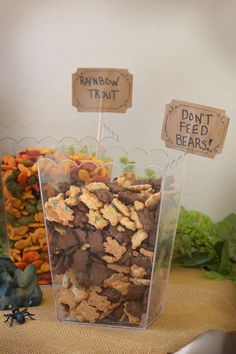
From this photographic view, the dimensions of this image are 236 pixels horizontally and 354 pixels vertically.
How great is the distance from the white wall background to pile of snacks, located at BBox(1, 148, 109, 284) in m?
0.22

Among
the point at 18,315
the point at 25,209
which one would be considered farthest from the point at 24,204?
the point at 18,315

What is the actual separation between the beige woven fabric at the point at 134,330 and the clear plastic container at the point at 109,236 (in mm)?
25

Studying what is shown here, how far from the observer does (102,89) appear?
0.88 m

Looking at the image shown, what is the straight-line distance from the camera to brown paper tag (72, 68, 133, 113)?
2.86 feet

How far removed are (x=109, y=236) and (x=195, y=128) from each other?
21cm

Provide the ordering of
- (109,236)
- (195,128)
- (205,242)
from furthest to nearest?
(205,242) → (195,128) → (109,236)

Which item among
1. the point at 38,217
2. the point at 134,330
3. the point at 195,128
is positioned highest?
the point at 195,128

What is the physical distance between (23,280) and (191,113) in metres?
0.32

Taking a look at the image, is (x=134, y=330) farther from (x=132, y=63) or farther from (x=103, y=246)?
(x=132, y=63)

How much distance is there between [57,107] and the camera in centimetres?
106

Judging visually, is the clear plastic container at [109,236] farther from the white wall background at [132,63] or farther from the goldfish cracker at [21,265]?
the white wall background at [132,63]

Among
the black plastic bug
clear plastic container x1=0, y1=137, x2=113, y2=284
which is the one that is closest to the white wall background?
clear plastic container x1=0, y1=137, x2=113, y2=284

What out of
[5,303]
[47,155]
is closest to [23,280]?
[5,303]

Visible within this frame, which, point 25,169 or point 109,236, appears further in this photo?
point 25,169
